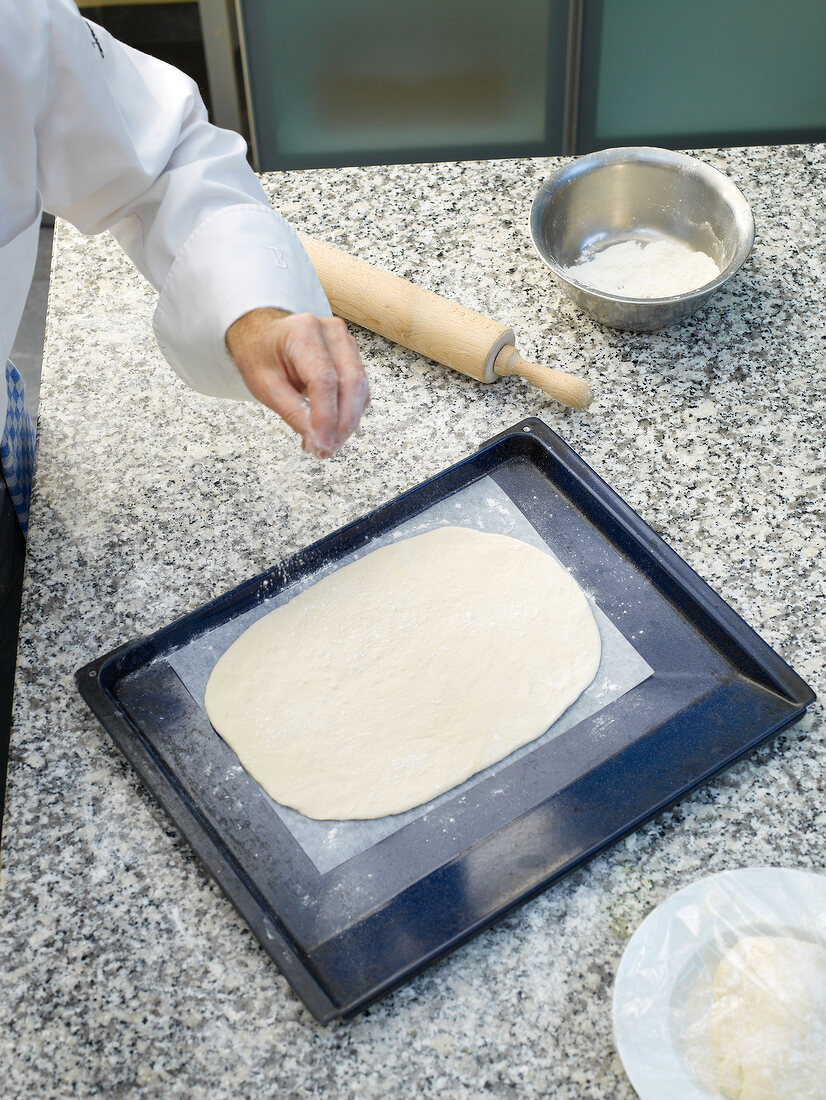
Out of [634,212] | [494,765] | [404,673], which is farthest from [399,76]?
[494,765]

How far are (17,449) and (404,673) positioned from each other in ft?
1.88

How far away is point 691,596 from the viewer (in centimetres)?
101

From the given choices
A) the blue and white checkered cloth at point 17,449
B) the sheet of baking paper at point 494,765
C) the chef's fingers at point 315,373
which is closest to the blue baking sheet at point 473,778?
the sheet of baking paper at point 494,765

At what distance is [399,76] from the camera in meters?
1.90

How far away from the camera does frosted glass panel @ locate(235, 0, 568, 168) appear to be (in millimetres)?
1817

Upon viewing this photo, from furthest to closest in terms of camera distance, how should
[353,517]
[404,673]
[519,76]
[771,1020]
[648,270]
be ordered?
[519,76] < [648,270] < [353,517] < [404,673] < [771,1020]

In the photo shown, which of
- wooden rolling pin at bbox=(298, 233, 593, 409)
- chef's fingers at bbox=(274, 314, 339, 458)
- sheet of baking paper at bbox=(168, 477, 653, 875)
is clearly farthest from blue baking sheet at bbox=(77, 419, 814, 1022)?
chef's fingers at bbox=(274, 314, 339, 458)

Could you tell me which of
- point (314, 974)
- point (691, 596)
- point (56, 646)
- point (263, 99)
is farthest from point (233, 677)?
point (263, 99)

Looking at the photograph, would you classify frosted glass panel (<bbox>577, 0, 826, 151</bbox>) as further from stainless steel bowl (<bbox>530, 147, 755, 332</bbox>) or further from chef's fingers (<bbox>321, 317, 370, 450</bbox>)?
chef's fingers (<bbox>321, 317, 370, 450</bbox>)

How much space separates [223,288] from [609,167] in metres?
0.64

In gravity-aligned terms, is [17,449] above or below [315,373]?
below

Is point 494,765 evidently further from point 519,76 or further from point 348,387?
point 519,76

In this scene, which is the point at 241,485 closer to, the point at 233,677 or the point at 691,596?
the point at 233,677

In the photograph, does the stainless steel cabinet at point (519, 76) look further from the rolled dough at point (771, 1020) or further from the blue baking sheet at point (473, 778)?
the rolled dough at point (771, 1020)
